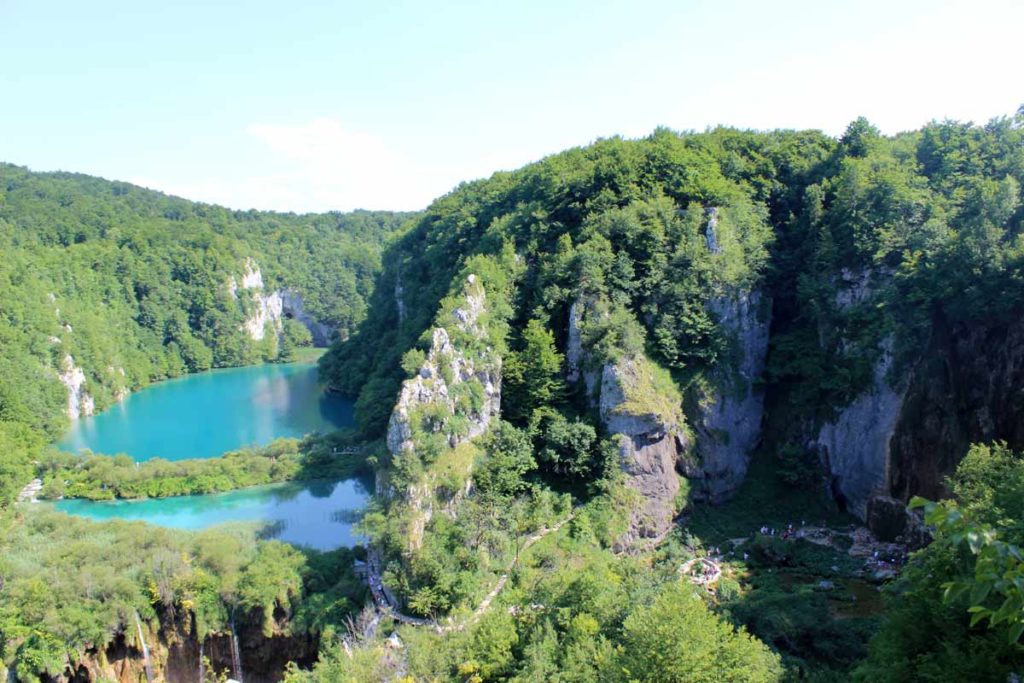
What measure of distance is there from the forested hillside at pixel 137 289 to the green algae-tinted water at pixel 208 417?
2938 millimetres

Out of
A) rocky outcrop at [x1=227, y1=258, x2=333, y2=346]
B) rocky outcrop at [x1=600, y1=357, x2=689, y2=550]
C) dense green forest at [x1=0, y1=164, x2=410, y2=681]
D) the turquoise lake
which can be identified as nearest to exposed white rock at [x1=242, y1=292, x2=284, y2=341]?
rocky outcrop at [x1=227, y1=258, x2=333, y2=346]

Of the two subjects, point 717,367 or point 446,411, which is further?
point 717,367

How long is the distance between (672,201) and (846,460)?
14539 mm

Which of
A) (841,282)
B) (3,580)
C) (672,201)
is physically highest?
(672,201)

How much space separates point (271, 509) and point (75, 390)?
35.9m

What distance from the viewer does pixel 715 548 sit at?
26641 mm

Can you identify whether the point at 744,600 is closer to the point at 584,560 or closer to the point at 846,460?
the point at 584,560

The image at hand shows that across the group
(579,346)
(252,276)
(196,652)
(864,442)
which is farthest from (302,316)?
(864,442)

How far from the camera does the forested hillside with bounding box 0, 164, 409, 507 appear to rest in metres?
58.0

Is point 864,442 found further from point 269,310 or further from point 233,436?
point 269,310

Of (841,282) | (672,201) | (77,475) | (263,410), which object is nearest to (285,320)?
(263,410)

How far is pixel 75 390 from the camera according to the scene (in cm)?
6128

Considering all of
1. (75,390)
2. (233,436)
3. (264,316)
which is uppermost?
(264,316)

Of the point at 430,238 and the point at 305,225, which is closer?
the point at 430,238
